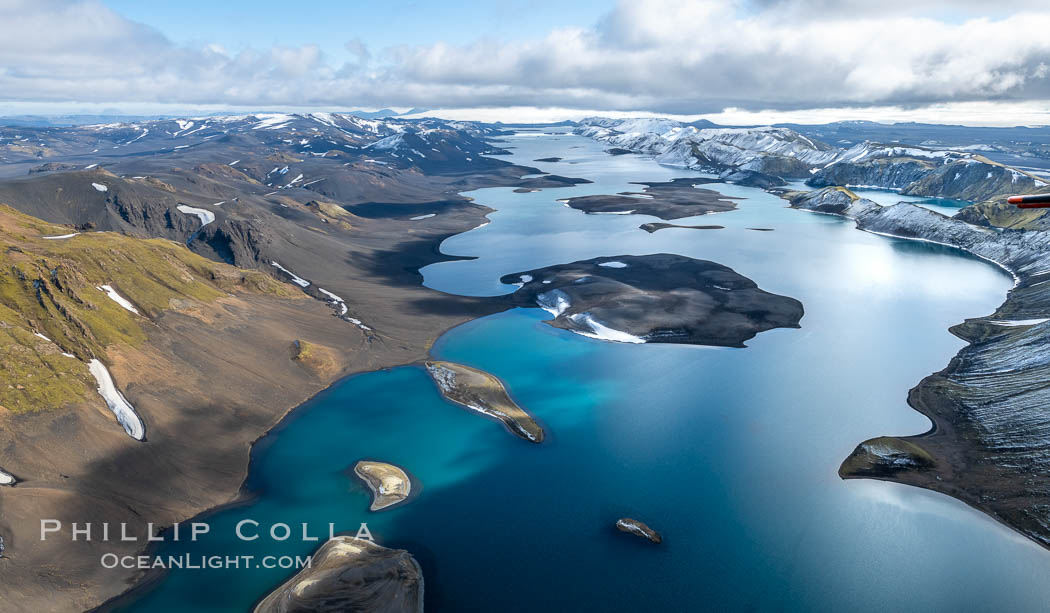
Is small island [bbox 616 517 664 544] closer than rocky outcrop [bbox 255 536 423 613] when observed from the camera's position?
No

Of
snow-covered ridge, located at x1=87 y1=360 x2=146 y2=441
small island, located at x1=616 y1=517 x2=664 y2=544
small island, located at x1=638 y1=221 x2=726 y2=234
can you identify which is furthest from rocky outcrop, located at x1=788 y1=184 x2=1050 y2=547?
small island, located at x1=638 y1=221 x2=726 y2=234

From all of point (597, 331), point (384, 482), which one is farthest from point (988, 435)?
point (384, 482)

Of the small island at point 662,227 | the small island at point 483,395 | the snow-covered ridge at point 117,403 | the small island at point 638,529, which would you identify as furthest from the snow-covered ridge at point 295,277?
the small island at point 662,227

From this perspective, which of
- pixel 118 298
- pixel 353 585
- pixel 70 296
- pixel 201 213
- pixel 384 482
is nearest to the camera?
pixel 353 585

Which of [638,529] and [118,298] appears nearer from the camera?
[638,529]

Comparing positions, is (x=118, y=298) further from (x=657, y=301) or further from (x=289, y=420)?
(x=657, y=301)

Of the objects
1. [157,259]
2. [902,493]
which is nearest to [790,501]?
[902,493]

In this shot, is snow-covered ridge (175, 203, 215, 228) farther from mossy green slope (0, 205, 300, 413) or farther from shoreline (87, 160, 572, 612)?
shoreline (87, 160, 572, 612)

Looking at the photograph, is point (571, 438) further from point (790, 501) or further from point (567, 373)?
point (790, 501)
